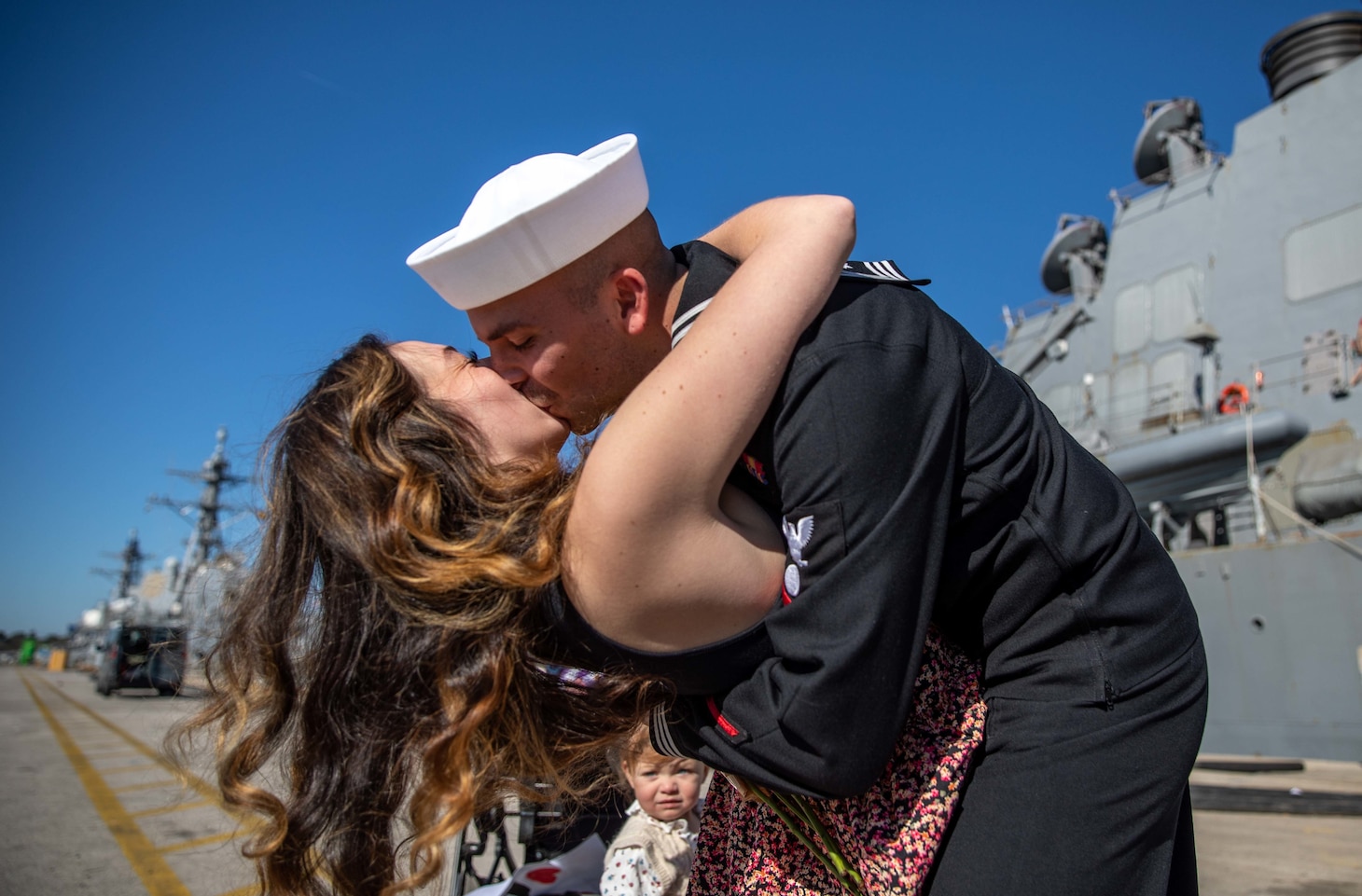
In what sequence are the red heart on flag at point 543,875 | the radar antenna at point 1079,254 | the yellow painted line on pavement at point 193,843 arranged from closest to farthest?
the red heart on flag at point 543,875, the yellow painted line on pavement at point 193,843, the radar antenna at point 1079,254

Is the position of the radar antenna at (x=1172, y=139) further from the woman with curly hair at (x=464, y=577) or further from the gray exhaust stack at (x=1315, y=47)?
the woman with curly hair at (x=464, y=577)

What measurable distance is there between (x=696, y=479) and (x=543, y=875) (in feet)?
11.4

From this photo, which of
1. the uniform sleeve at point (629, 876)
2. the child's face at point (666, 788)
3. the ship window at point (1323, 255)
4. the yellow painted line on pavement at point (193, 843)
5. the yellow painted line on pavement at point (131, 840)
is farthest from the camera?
the ship window at point (1323, 255)

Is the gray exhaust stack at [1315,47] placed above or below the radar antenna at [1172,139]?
above

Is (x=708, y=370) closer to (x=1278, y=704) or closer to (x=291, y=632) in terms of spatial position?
(x=291, y=632)

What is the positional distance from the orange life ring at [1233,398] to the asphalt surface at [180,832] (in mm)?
5438

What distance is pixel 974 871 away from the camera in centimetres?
97

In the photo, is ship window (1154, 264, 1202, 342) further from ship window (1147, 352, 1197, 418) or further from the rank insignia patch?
the rank insignia patch

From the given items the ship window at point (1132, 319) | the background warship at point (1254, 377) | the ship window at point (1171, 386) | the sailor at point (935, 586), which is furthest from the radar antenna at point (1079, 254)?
the sailor at point (935, 586)

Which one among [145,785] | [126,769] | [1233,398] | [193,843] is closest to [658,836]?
[193,843]

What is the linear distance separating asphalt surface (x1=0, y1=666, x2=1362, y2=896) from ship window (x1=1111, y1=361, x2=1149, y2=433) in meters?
6.63

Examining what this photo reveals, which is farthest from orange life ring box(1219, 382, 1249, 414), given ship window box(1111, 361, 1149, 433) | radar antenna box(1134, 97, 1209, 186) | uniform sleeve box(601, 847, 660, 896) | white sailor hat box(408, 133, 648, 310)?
white sailor hat box(408, 133, 648, 310)

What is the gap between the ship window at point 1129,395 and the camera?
→ 15.2m

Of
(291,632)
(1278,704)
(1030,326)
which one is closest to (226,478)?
(1030,326)
